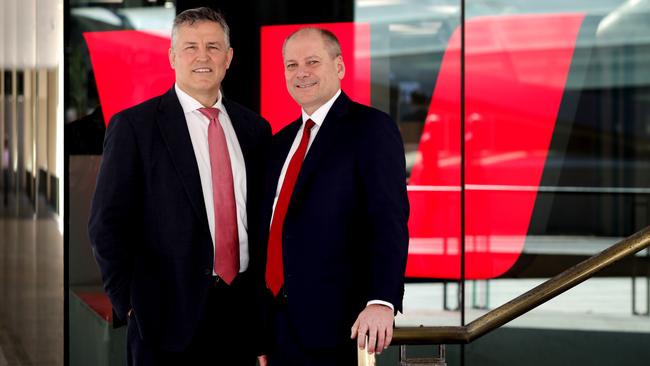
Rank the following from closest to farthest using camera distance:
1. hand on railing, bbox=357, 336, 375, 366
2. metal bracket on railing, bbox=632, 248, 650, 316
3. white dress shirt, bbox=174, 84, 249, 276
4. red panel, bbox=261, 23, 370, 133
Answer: hand on railing, bbox=357, 336, 375, 366 → white dress shirt, bbox=174, 84, 249, 276 → red panel, bbox=261, 23, 370, 133 → metal bracket on railing, bbox=632, 248, 650, 316

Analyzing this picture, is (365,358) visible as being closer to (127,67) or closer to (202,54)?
(202,54)

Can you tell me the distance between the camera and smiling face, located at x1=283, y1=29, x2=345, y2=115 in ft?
8.62

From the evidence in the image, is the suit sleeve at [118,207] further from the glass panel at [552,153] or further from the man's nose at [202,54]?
the glass panel at [552,153]

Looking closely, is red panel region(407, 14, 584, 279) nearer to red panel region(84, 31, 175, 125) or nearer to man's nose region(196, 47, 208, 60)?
red panel region(84, 31, 175, 125)

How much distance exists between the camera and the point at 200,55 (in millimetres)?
2807

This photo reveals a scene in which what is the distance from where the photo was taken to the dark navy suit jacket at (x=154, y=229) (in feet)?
8.83

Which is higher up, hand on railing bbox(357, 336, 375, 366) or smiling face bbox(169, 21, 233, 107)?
smiling face bbox(169, 21, 233, 107)

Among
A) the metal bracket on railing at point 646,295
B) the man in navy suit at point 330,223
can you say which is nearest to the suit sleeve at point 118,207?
the man in navy suit at point 330,223

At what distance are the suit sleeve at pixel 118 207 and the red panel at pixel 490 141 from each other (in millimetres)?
2918

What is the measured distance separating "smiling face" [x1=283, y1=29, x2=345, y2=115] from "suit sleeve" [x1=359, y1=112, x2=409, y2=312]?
0.21m

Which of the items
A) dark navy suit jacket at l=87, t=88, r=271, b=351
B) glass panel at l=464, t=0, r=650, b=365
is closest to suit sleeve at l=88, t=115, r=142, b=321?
dark navy suit jacket at l=87, t=88, r=271, b=351

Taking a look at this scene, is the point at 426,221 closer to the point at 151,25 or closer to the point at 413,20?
the point at 413,20

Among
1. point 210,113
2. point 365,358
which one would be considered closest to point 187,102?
point 210,113

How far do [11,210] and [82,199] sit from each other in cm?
85
